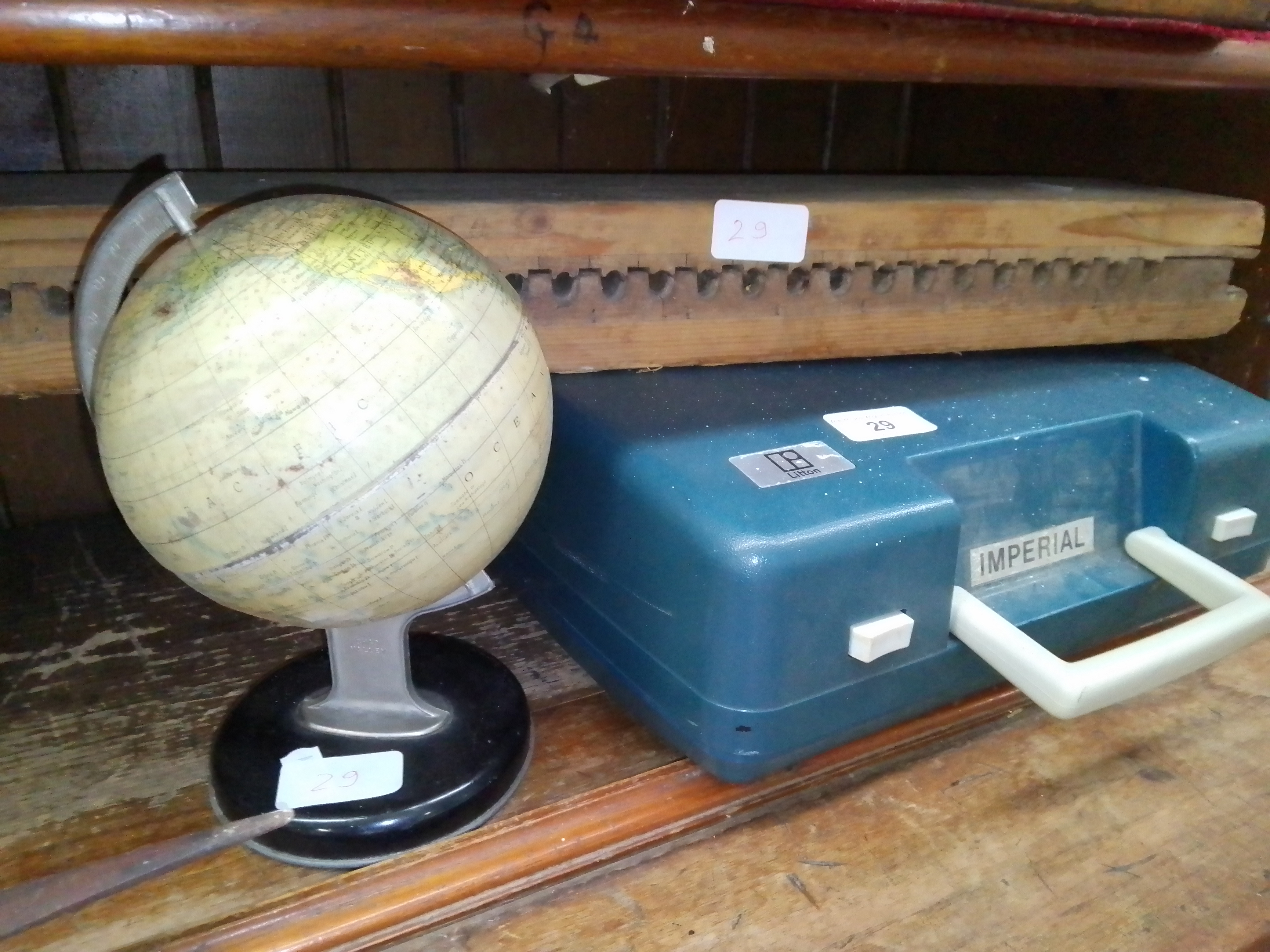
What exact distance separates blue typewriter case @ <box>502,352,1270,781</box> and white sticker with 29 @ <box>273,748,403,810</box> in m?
0.16

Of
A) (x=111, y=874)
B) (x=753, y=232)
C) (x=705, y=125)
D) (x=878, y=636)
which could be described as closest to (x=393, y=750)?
(x=111, y=874)

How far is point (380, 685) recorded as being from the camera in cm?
59

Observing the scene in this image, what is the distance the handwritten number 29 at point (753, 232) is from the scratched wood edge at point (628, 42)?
114mm

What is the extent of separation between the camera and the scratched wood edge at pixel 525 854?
49cm

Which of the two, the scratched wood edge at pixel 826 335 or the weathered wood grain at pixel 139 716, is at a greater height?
the scratched wood edge at pixel 826 335

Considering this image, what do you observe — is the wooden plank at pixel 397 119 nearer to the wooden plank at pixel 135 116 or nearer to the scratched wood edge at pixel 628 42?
the wooden plank at pixel 135 116

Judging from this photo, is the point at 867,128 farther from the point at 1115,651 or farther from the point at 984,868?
the point at 984,868

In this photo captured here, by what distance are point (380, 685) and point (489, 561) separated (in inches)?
5.3

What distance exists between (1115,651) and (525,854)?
0.37m

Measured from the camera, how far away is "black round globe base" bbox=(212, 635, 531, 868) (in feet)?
1.74

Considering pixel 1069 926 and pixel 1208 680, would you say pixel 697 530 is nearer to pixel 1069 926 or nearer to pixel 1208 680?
pixel 1069 926

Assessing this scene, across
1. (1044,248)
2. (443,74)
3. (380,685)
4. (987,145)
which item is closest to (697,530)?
(380,685)

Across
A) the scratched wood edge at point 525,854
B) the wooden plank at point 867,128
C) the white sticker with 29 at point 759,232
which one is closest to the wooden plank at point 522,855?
the scratched wood edge at point 525,854

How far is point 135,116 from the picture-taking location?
0.81m
